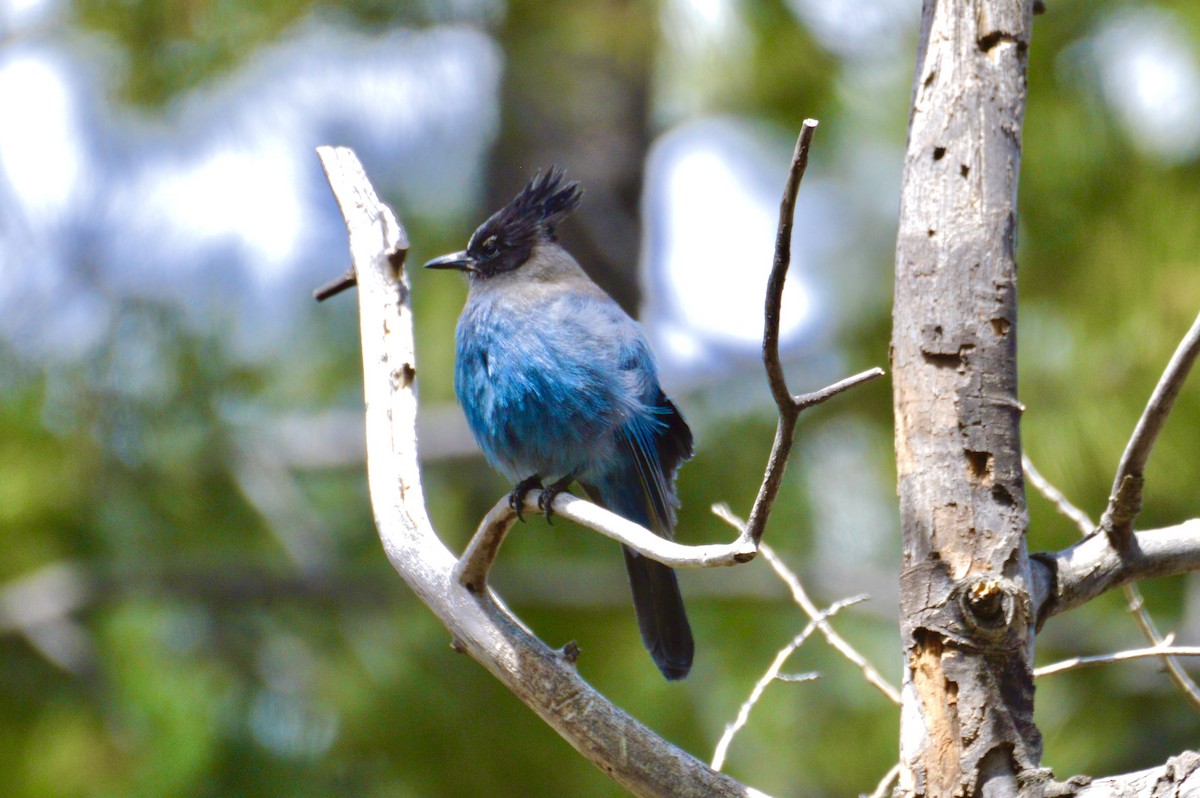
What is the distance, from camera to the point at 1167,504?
4711mm

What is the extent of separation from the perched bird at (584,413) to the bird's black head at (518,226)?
0.91 feet

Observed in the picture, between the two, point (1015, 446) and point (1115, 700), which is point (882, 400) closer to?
point (1115, 700)

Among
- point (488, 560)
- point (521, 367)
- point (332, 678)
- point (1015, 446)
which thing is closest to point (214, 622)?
point (332, 678)

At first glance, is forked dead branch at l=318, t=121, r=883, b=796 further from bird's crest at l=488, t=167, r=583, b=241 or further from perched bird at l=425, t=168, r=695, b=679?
bird's crest at l=488, t=167, r=583, b=241

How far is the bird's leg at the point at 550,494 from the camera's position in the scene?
116 inches

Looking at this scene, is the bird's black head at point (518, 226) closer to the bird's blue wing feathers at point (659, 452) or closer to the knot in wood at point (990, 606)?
the bird's blue wing feathers at point (659, 452)

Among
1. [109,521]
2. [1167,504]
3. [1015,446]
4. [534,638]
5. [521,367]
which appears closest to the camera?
[1015,446]

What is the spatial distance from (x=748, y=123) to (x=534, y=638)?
13.5 ft

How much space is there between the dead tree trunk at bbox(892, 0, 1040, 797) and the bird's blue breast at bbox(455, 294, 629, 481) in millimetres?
1370

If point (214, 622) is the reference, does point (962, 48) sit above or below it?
above

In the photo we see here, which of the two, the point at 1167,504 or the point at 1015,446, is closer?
the point at 1015,446

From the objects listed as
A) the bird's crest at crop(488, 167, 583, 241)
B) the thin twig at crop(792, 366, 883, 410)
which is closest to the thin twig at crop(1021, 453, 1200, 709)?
the thin twig at crop(792, 366, 883, 410)

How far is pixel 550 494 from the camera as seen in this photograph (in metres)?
3.11

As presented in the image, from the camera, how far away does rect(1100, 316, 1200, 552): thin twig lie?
80.8 inches
